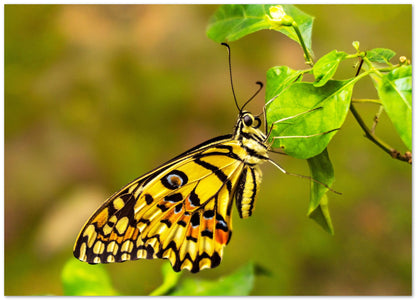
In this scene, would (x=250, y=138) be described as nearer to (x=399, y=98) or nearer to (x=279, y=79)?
(x=279, y=79)

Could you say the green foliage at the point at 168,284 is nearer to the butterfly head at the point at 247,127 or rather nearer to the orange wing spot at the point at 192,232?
the orange wing spot at the point at 192,232

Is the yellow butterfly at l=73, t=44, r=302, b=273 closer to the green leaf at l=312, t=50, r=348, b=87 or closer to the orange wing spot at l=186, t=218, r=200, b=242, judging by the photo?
the orange wing spot at l=186, t=218, r=200, b=242

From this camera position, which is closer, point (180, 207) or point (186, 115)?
point (180, 207)

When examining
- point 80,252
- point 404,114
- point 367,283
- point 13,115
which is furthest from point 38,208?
point 404,114

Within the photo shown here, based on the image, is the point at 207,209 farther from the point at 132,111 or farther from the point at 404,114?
the point at 132,111

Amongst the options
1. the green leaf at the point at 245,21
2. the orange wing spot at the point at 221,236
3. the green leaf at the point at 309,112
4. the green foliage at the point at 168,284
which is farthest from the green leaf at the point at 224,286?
the green leaf at the point at 245,21

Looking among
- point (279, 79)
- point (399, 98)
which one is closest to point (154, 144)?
point (279, 79)
